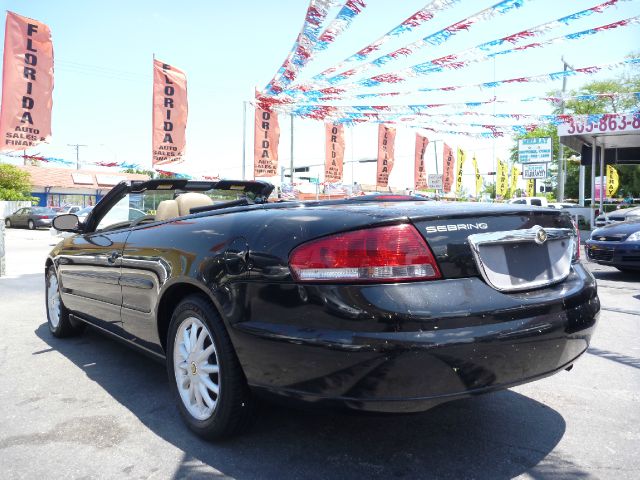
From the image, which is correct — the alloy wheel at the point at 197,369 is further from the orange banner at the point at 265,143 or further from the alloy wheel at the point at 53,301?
the orange banner at the point at 265,143

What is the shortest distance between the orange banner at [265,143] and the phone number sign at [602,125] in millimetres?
9914

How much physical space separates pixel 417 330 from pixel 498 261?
0.56 meters

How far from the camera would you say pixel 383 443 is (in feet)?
8.38

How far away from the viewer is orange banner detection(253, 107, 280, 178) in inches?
754

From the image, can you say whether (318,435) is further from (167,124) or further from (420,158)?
(420,158)

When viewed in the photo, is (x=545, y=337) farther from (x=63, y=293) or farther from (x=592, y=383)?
(x=63, y=293)

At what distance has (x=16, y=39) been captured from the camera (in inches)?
475

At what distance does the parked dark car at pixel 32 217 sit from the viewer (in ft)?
96.4

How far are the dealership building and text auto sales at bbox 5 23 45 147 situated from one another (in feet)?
110

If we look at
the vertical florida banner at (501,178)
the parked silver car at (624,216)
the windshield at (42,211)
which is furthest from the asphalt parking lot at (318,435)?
the vertical florida banner at (501,178)

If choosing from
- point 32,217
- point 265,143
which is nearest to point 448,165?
point 265,143

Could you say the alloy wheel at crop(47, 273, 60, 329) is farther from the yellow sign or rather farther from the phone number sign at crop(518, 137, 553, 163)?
the yellow sign

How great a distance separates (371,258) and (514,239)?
2.34ft

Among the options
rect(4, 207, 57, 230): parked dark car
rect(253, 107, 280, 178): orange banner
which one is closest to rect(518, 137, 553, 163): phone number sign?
rect(253, 107, 280, 178): orange banner
